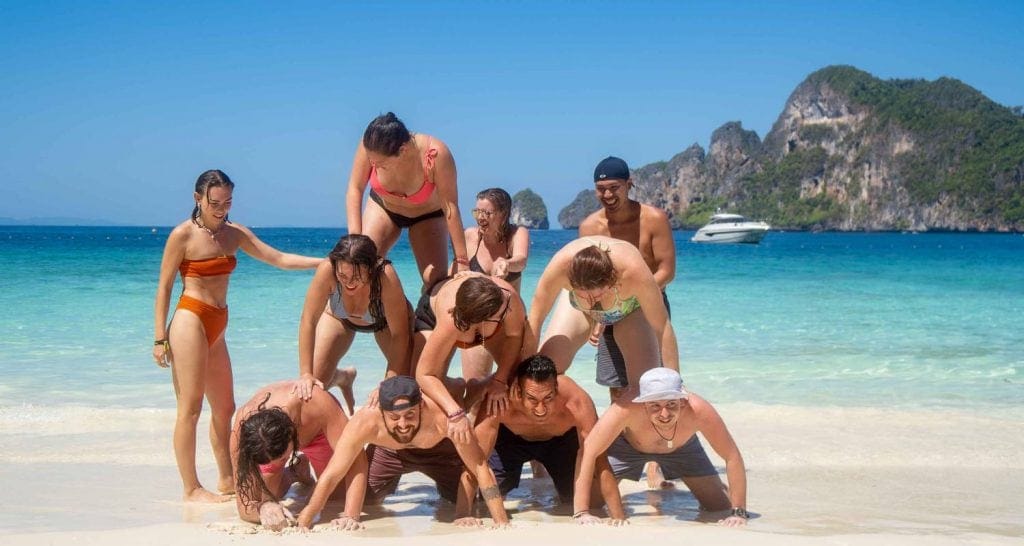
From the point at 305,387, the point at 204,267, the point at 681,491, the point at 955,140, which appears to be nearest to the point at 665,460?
the point at 681,491

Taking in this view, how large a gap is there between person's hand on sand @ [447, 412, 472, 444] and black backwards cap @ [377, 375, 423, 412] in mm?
240

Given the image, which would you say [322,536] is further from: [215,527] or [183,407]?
[183,407]

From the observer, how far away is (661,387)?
5219 mm

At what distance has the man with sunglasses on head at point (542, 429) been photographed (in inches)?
213

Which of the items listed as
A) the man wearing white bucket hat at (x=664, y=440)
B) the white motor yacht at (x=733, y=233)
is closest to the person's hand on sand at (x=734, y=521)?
the man wearing white bucket hat at (x=664, y=440)

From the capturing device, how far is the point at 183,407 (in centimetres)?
598

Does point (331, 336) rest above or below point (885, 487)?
above

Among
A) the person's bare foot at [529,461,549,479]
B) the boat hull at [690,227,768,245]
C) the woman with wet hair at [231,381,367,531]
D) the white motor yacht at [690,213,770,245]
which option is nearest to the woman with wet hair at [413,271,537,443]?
the woman with wet hair at [231,381,367,531]

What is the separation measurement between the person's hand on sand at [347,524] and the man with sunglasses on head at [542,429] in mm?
622

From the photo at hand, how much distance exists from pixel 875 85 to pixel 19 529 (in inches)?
6036

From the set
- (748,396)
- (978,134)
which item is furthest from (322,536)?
(978,134)

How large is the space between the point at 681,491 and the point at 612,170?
2208mm

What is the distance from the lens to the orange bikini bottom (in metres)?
6.05

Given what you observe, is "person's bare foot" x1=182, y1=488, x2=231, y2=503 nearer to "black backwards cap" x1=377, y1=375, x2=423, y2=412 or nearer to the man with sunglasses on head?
"black backwards cap" x1=377, y1=375, x2=423, y2=412
